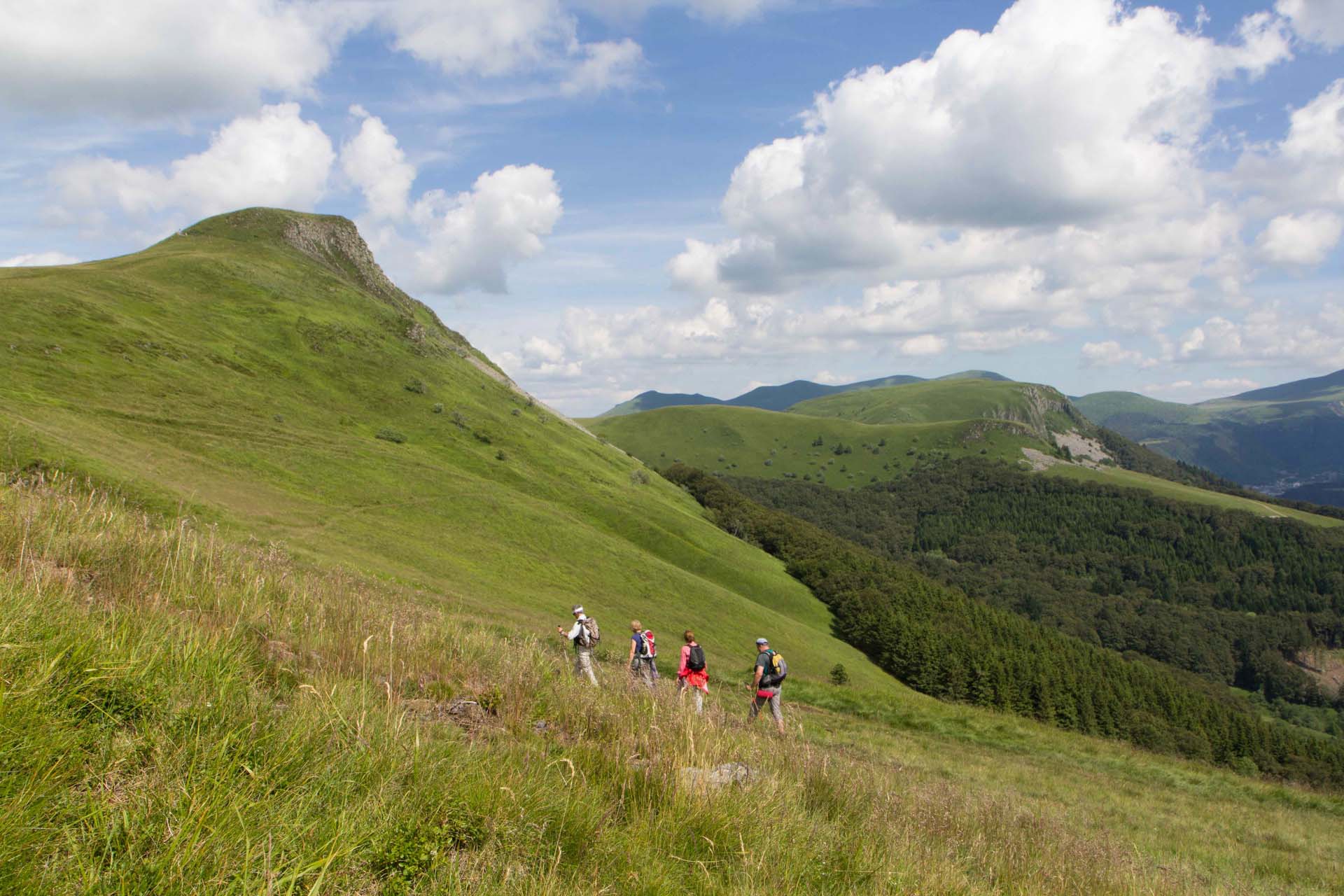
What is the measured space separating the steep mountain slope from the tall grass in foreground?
52.5 ft

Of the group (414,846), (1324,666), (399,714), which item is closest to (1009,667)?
(399,714)

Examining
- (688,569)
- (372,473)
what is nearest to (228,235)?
(372,473)

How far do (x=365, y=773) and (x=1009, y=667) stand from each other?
86832 mm

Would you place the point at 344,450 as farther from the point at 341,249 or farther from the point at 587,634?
the point at 341,249

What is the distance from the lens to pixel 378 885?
3.41 m

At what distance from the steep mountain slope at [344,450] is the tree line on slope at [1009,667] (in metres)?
7.81

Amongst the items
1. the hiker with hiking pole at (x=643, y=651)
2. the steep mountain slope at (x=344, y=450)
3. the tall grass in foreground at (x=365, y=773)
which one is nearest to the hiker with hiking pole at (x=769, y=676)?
the hiker with hiking pole at (x=643, y=651)

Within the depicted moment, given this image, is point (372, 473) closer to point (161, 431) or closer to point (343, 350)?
point (161, 431)

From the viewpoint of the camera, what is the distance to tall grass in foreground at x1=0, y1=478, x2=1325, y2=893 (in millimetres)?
3178

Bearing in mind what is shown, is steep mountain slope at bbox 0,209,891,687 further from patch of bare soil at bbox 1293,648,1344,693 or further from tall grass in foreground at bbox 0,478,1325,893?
patch of bare soil at bbox 1293,648,1344,693

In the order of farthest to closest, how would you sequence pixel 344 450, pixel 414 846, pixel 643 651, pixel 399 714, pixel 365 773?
pixel 344 450 → pixel 643 651 → pixel 399 714 → pixel 365 773 → pixel 414 846

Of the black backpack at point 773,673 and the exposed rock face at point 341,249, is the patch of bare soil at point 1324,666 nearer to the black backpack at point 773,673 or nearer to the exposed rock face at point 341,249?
the black backpack at point 773,673

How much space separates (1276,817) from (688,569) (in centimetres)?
5149

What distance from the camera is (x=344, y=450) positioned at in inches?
1999
